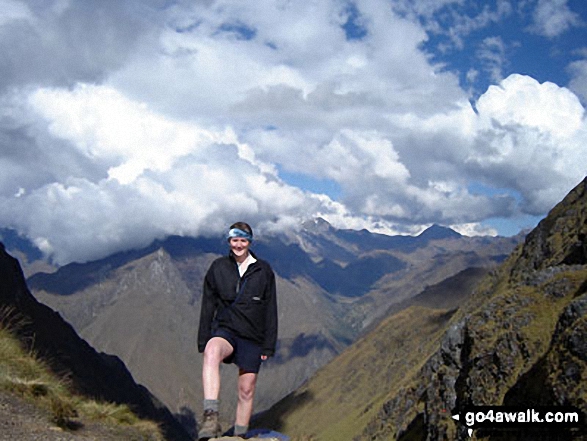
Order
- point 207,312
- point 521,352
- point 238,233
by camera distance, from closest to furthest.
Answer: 1. point 207,312
2. point 238,233
3. point 521,352

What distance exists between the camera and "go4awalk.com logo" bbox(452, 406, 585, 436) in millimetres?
13523

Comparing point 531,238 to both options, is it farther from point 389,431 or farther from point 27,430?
point 27,430

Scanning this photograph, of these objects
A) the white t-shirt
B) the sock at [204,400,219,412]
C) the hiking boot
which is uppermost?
the white t-shirt

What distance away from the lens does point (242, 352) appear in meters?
11.1

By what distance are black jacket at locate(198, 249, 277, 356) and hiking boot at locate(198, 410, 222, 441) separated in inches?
56.9

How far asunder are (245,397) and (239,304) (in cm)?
223

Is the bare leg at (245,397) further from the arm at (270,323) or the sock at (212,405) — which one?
the sock at (212,405)

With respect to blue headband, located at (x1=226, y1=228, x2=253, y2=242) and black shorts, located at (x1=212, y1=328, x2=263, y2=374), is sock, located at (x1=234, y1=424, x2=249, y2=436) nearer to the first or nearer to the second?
black shorts, located at (x1=212, y1=328, x2=263, y2=374)

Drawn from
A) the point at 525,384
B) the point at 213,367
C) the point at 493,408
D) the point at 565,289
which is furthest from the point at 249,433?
the point at 565,289

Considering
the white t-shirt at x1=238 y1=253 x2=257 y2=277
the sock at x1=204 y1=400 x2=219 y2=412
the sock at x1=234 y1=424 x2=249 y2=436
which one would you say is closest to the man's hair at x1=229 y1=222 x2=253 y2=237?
the white t-shirt at x1=238 y1=253 x2=257 y2=277

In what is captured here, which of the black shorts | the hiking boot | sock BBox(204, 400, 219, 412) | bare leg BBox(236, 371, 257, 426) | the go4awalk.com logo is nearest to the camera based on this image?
the hiking boot

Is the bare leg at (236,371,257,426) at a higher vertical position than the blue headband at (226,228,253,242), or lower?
lower

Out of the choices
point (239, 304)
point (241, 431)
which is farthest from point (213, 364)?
point (241, 431)

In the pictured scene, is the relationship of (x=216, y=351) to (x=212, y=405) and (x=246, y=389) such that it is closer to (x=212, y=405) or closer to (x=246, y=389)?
(x=212, y=405)
